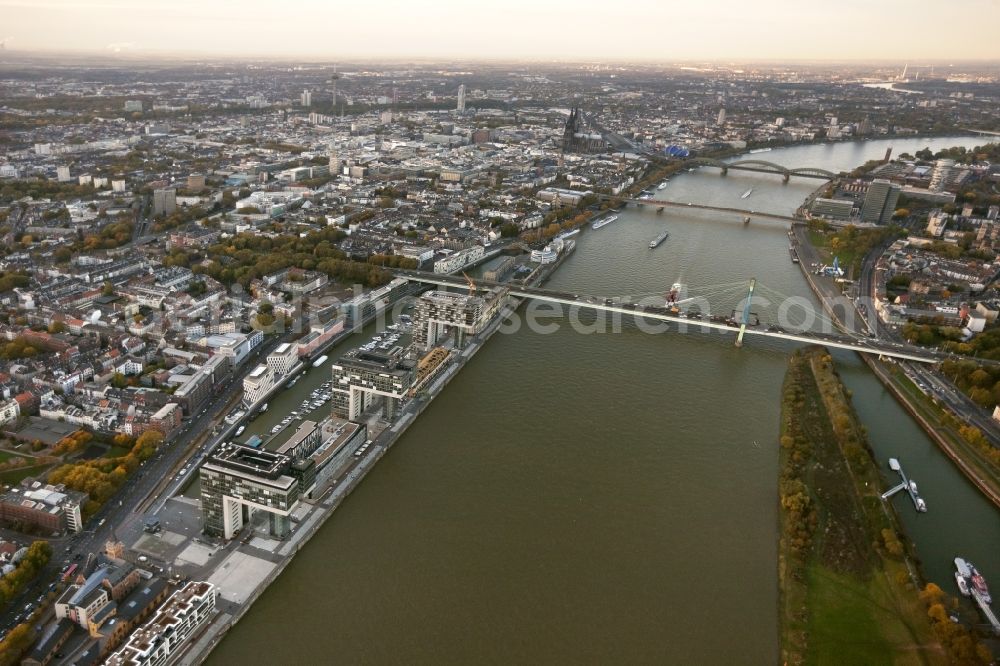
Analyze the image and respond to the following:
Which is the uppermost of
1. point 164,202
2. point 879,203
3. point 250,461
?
point 879,203

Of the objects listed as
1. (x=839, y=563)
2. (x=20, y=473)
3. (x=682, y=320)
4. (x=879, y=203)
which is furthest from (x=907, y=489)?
(x=879, y=203)

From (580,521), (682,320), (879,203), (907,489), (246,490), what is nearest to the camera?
(246,490)

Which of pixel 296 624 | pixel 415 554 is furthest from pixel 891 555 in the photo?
pixel 296 624

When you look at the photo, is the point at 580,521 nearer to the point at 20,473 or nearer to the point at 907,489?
the point at 907,489

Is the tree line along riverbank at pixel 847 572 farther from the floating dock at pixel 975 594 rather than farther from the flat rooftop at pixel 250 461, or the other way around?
the flat rooftop at pixel 250 461

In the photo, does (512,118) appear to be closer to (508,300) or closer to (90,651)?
(508,300)

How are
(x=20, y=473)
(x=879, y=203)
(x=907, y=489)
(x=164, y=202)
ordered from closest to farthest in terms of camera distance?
(x=20, y=473), (x=907, y=489), (x=164, y=202), (x=879, y=203)

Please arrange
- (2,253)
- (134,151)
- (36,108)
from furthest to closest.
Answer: (36,108) → (134,151) → (2,253)
